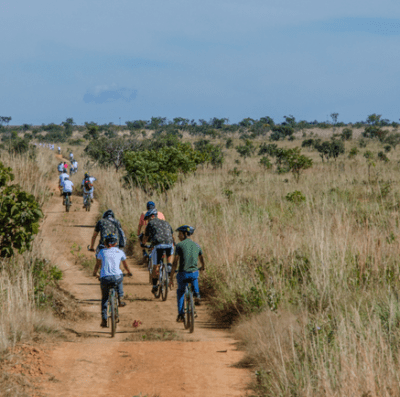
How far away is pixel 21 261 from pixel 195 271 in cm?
327

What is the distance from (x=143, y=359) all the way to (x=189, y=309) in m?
1.54

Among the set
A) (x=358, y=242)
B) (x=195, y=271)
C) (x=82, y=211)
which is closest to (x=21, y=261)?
(x=195, y=271)

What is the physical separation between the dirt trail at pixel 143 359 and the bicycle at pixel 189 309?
0.50ft

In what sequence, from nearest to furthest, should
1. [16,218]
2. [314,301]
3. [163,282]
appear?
[314,301]
[16,218]
[163,282]

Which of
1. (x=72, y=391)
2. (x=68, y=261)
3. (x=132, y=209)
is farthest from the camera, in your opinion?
(x=132, y=209)

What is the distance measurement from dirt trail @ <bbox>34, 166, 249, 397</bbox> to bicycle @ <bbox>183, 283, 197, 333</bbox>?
15 cm

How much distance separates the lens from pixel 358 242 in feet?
26.9

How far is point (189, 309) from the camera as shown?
26.2 feet

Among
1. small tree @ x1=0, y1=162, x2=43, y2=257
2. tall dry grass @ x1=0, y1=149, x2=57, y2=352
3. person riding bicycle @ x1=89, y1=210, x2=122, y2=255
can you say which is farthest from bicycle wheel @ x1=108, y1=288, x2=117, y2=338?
person riding bicycle @ x1=89, y1=210, x2=122, y2=255

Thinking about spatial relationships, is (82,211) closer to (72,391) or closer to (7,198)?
(7,198)

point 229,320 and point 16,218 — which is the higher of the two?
point 16,218

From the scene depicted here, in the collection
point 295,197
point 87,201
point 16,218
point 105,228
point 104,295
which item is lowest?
point 104,295

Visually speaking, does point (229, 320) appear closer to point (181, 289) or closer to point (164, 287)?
point (181, 289)

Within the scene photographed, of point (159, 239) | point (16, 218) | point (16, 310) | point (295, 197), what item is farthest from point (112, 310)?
point (295, 197)
